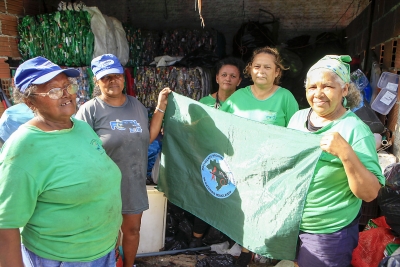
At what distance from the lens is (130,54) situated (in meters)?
5.52

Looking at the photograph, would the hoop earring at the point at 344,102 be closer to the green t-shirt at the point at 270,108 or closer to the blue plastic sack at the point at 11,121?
the green t-shirt at the point at 270,108

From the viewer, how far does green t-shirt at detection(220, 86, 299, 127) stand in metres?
2.76

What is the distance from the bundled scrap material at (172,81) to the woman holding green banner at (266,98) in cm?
220

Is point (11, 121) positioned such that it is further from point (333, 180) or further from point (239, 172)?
point (333, 180)

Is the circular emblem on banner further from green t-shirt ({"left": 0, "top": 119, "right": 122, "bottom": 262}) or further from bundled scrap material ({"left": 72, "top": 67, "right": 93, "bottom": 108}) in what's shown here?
bundled scrap material ({"left": 72, "top": 67, "right": 93, "bottom": 108})

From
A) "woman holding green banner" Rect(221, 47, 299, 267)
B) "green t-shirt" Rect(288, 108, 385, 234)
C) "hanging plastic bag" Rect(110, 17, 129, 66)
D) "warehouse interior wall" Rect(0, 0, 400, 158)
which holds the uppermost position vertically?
"warehouse interior wall" Rect(0, 0, 400, 158)

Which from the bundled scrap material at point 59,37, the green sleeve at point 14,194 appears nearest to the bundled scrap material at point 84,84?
the bundled scrap material at point 59,37

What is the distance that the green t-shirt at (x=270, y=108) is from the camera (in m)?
2.76

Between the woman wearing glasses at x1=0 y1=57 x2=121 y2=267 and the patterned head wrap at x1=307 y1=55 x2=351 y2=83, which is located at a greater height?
the patterned head wrap at x1=307 y1=55 x2=351 y2=83

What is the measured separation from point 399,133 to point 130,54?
14.1 feet

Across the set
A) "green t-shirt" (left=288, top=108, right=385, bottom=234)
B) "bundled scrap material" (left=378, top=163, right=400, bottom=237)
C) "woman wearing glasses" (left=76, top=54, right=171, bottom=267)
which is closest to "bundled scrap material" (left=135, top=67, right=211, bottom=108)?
"woman wearing glasses" (left=76, top=54, right=171, bottom=267)

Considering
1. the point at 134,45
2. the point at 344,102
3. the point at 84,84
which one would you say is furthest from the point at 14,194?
the point at 134,45

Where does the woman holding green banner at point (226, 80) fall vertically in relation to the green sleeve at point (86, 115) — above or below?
above

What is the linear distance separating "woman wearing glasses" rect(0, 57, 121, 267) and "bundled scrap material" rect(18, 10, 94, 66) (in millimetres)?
3106
